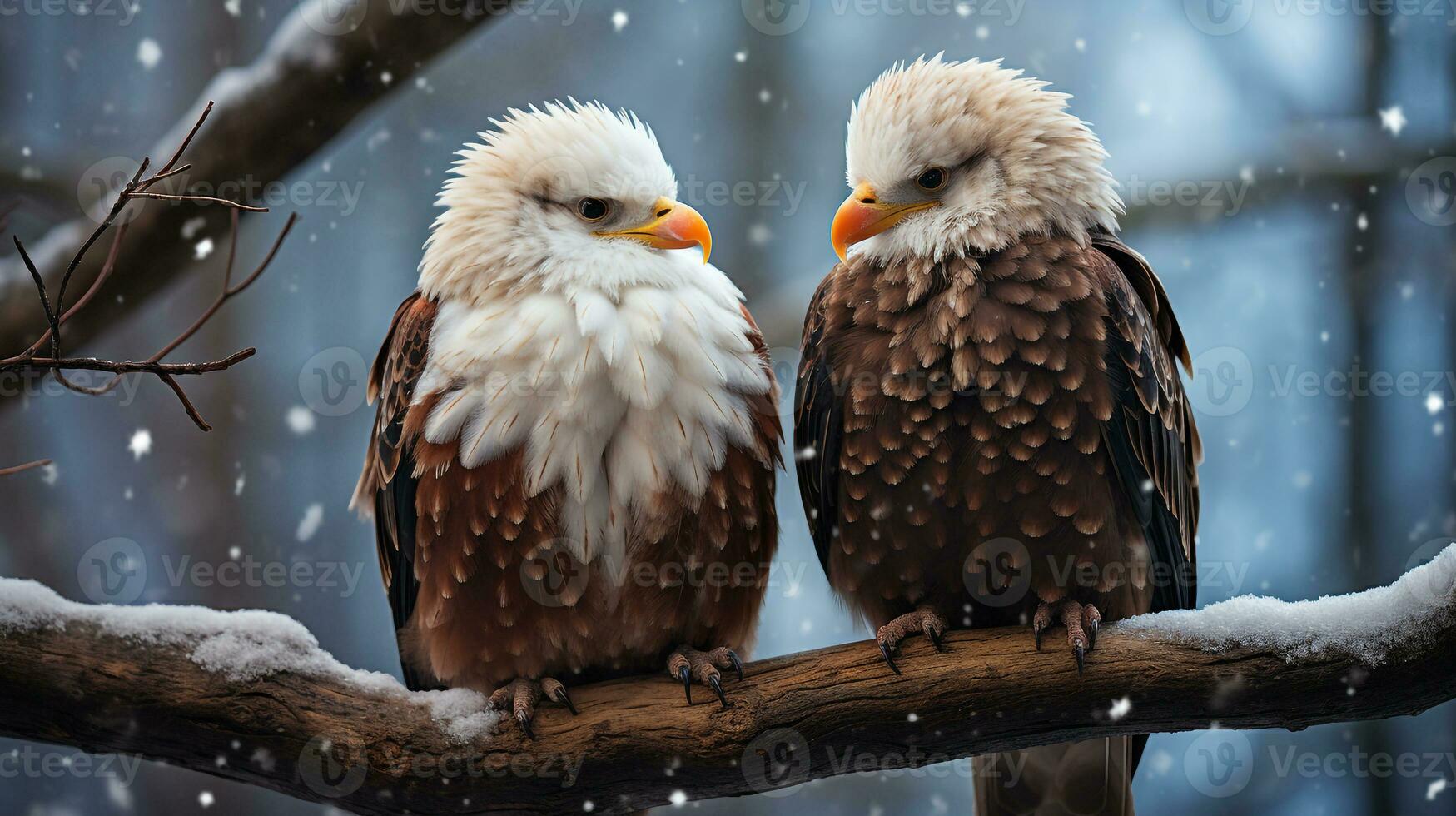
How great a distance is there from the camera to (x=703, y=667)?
2.53 meters

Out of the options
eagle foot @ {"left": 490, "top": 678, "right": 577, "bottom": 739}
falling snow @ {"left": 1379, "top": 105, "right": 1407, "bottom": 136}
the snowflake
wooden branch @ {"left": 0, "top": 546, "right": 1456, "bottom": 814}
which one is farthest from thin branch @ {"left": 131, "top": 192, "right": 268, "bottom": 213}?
falling snow @ {"left": 1379, "top": 105, "right": 1407, "bottom": 136}

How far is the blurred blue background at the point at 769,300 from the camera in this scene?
220 inches

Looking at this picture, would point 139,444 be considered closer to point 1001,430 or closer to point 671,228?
point 671,228

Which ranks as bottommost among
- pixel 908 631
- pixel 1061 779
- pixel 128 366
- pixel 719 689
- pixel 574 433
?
pixel 1061 779

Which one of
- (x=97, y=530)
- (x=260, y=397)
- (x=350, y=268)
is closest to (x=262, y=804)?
(x=97, y=530)

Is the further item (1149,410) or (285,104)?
(285,104)

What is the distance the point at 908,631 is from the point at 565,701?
819 millimetres

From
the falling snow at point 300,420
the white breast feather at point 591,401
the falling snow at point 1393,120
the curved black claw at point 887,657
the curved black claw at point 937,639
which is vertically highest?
the falling snow at point 1393,120

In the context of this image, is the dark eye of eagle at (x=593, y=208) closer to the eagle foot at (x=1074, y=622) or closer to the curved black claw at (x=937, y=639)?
the curved black claw at (x=937, y=639)

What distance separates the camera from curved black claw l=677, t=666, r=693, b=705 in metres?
2.48

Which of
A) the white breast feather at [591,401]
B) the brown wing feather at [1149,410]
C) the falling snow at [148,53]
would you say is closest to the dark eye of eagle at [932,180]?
the brown wing feather at [1149,410]

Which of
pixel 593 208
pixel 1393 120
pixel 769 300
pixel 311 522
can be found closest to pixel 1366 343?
pixel 1393 120

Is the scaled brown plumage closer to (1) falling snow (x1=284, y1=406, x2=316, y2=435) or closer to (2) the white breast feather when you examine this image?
(2) the white breast feather

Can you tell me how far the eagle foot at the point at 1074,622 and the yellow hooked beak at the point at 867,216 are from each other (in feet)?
3.39
